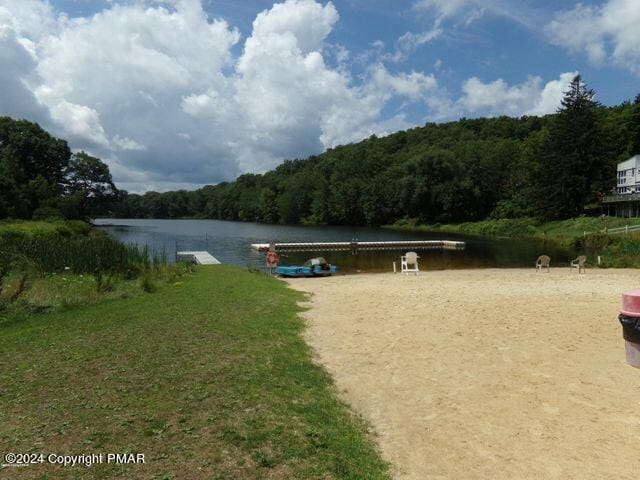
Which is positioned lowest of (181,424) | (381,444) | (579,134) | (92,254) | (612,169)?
(381,444)

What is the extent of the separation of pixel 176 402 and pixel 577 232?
51.9 meters

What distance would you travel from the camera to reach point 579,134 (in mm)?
59031

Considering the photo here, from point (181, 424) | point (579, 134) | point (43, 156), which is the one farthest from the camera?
point (43, 156)

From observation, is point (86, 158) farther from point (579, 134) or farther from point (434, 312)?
point (434, 312)

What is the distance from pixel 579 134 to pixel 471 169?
28630 millimetres

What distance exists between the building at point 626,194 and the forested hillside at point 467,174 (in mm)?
1426

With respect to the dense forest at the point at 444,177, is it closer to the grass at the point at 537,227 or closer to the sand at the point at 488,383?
the grass at the point at 537,227

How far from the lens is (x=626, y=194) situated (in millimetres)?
53469

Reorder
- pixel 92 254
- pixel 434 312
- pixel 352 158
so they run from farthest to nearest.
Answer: pixel 352 158 < pixel 92 254 < pixel 434 312

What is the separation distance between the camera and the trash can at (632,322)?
5.72m

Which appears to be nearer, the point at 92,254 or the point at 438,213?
the point at 92,254

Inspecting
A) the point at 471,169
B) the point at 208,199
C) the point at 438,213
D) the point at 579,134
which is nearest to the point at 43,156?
the point at 438,213

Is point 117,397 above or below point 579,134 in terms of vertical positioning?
below

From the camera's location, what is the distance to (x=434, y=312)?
1223 cm
